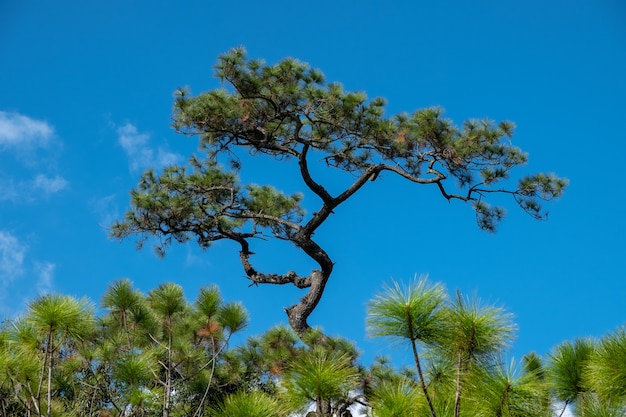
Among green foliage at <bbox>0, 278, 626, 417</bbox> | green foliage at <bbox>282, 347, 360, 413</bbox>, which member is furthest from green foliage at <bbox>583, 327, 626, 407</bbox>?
green foliage at <bbox>282, 347, 360, 413</bbox>

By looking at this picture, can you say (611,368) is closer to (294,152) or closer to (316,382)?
(316,382)

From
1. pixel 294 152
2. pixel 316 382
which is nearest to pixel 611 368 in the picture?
pixel 316 382

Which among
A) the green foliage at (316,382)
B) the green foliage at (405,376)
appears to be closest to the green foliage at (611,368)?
the green foliage at (405,376)

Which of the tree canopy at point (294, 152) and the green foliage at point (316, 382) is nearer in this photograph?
the green foliage at point (316, 382)

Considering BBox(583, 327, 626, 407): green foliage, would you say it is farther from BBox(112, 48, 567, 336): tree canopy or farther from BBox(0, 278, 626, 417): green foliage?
BBox(112, 48, 567, 336): tree canopy

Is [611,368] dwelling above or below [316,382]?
above

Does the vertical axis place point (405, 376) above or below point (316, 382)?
above

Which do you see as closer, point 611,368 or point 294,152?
point 611,368

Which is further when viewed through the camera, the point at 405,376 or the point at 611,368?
the point at 405,376

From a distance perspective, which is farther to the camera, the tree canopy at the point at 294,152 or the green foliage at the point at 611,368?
the tree canopy at the point at 294,152

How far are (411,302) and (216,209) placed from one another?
516 centimetres

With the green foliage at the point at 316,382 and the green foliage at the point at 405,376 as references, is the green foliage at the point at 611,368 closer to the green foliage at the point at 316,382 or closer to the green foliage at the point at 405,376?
the green foliage at the point at 405,376

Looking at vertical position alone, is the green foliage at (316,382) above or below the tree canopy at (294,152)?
below

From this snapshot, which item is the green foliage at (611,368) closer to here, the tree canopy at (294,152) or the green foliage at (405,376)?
the green foliage at (405,376)
